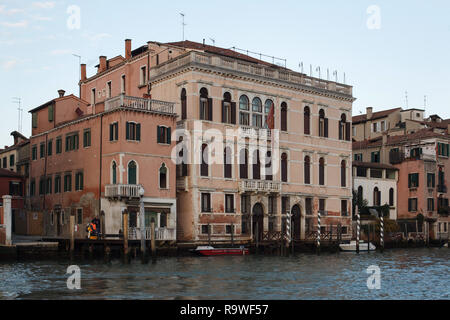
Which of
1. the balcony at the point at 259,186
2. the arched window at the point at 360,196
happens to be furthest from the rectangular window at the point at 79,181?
the arched window at the point at 360,196

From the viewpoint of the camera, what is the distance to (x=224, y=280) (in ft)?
82.1

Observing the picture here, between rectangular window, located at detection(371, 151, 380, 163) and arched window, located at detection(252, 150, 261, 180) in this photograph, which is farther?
rectangular window, located at detection(371, 151, 380, 163)

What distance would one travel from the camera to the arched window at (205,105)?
136ft

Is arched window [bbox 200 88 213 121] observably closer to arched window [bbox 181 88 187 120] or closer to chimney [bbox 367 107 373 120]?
arched window [bbox 181 88 187 120]

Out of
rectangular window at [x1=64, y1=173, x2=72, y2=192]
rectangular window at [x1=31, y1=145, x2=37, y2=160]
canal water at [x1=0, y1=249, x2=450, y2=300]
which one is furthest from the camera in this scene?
rectangular window at [x1=31, y1=145, x2=37, y2=160]

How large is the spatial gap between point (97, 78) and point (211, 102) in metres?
13.0

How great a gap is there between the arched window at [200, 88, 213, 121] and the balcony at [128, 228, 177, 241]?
765cm

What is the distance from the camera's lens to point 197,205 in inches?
1599

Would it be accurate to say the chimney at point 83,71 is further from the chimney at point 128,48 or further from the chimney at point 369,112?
the chimney at point 369,112

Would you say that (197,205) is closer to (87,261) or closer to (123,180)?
(123,180)

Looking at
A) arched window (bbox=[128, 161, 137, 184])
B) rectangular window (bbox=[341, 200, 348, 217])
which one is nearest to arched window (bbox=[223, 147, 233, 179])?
arched window (bbox=[128, 161, 137, 184])

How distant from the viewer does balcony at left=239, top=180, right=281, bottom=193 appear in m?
42.8

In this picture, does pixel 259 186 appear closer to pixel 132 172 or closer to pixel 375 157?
pixel 132 172
